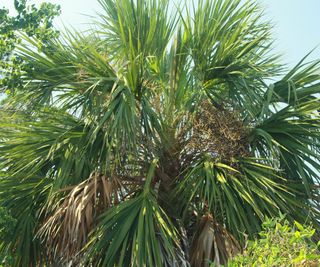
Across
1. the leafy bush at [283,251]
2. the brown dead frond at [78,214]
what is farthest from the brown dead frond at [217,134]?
the leafy bush at [283,251]

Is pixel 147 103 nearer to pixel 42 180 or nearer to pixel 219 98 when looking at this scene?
pixel 219 98

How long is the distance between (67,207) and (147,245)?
0.77 metres

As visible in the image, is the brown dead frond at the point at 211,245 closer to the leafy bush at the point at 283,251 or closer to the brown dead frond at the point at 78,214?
the brown dead frond at the point at 78,214

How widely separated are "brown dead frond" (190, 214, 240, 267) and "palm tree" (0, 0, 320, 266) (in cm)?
1

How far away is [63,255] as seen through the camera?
4.15m

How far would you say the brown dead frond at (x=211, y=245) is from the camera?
404 cm

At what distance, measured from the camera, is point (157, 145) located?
4.55 metres

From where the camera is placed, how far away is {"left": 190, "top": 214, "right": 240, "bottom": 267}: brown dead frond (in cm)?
404

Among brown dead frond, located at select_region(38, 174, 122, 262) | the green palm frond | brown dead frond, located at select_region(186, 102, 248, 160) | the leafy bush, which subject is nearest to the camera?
the leafy bush

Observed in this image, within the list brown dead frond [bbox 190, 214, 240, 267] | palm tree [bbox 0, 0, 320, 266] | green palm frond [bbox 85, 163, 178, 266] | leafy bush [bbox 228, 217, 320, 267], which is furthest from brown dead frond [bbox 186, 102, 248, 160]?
leafy bush [bbox 228, 217, 320, 267]

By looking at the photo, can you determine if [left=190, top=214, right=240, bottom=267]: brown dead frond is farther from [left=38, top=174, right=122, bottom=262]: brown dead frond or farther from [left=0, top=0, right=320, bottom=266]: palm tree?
[left=38, top=174, right=122, bottom=262]: brown dead frond

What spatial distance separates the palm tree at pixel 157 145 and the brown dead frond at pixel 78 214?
0.01 m

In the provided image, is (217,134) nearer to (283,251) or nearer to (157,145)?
(157,145)

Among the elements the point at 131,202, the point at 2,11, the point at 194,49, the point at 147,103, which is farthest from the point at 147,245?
the point at 2,11
